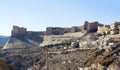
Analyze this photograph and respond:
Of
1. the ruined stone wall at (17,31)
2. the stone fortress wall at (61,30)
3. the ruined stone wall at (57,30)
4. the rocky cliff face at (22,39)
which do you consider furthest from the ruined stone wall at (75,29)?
the ruined stone wall at (17,31)

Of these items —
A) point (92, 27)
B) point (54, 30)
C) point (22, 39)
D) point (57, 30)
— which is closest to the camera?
point (92, 27)

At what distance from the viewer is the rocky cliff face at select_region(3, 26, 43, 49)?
16001 centimetres

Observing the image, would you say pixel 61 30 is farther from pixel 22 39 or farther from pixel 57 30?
pixel 22 39

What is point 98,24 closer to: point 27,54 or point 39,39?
point 39,39

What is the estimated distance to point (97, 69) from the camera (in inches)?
3290

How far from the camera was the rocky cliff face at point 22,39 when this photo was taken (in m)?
160

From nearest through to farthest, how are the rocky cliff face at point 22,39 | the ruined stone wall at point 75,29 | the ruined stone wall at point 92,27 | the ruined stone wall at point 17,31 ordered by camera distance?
the ruined stone wall at point 92,27 < the rocky cliff face at point 22,39 < the ruined stone wall at point 75,29 < the ruined stone wall at point 17,31

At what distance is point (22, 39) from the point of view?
169 m

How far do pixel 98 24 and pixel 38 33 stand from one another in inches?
1376

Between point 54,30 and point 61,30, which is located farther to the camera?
point 61,30

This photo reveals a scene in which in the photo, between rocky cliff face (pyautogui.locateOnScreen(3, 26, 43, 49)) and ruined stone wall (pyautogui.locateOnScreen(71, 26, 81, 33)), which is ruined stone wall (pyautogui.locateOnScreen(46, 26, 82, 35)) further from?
rocky cliff face (pyautogui.locateOnScreen(3, 26, 43, 49))

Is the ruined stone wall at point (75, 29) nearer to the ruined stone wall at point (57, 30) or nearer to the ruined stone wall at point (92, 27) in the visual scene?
the ruined stone wall at point (57, 30)

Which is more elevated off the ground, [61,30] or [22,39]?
[61,30]

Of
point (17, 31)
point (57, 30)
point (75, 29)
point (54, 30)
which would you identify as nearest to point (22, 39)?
point (17, 31)
